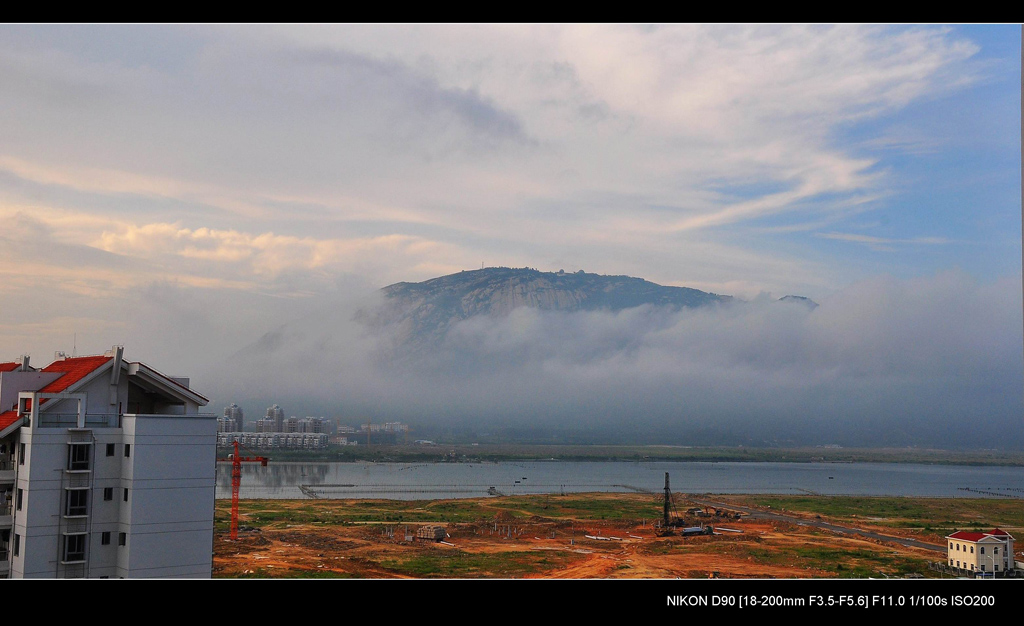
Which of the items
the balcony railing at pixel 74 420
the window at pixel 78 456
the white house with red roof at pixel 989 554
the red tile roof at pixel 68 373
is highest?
the red tile roof at pixel 68 373

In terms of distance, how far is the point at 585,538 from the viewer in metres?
15.6

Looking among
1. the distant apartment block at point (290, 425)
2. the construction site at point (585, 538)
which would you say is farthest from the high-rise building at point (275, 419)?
the construction site at point (585, 538)

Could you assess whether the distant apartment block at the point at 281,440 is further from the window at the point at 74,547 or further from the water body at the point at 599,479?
the window at the point at 74,547

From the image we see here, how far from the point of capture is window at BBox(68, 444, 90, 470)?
15.9 feet

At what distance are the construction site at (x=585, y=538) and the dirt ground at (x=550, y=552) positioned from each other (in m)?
0.03

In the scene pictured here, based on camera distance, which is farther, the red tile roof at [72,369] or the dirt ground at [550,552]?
the dirt ground at [550,552]

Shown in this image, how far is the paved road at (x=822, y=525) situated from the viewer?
15.4 metres

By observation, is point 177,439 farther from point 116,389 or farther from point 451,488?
point 451,488

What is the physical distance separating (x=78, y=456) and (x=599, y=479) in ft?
109

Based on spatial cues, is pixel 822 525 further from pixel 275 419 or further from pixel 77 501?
pixel 275 419

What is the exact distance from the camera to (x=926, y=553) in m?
14.2
